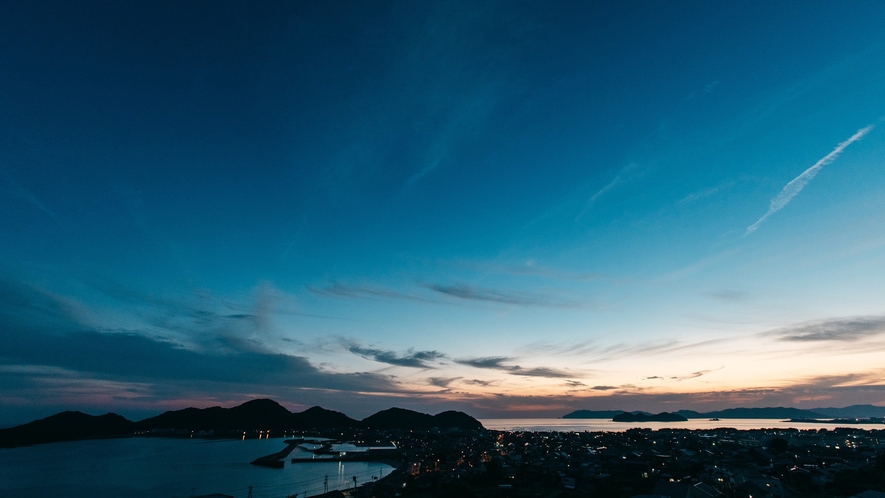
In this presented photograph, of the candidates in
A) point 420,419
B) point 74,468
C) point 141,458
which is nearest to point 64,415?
point 141,458

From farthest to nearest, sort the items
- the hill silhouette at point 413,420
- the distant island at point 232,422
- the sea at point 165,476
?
the hill silhouette at point 413,420
the distant island at point 232,422
the sea at point 165,476

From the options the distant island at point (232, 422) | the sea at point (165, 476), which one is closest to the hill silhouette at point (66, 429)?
the distant island at point (232, 422)

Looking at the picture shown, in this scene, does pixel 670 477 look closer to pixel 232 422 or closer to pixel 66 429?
pixel 66 429

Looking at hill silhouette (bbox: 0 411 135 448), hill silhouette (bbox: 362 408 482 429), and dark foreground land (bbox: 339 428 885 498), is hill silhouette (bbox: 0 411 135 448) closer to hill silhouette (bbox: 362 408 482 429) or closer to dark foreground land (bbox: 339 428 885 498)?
hill silhouette (bbox: 362 408 482 429)

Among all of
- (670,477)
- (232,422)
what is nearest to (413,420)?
(232,422)

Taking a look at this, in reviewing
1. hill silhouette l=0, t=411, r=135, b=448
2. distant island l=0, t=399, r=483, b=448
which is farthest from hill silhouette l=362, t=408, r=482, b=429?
hill silhouette l=0, t=411, r=135, b=448

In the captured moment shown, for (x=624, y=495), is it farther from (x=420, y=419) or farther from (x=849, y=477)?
(x=420, y=419)

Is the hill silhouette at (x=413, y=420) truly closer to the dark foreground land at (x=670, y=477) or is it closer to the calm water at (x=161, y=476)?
the calm water at (x=161, y=476)
